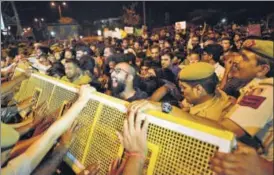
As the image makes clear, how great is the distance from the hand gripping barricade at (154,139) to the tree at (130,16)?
8.01m

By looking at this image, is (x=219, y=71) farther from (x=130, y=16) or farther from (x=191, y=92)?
(x=130, y=16)

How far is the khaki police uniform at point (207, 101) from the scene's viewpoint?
78.7 inches

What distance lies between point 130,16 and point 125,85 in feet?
25.0

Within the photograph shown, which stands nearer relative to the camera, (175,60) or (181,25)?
(175,60)

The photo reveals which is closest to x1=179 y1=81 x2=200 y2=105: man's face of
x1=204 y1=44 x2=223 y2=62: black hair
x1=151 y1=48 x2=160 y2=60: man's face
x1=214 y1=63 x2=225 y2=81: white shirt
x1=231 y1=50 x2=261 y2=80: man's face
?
x1=231 y1=50 x2=261 y2=80: man's face

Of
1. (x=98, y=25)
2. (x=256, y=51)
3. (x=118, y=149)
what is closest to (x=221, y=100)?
(x=256, y=51)

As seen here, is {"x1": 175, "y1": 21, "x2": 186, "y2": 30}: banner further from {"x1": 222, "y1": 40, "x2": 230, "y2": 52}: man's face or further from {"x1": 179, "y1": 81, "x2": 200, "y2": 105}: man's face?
{"x1": 179, "y1": 81, "x2": 200, "y2": 105}: man's face

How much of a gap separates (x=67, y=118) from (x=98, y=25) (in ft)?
33.5

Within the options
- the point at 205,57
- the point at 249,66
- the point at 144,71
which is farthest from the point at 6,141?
the point at 205,57

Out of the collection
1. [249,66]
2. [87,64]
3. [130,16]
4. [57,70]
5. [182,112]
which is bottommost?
[57,70]

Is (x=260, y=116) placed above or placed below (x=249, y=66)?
below

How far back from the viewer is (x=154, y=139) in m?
1.25

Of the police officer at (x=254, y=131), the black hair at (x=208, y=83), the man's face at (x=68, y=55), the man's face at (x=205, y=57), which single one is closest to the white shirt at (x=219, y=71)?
the man's face at (x=205, y=57)

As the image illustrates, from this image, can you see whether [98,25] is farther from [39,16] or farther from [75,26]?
[39,16]
